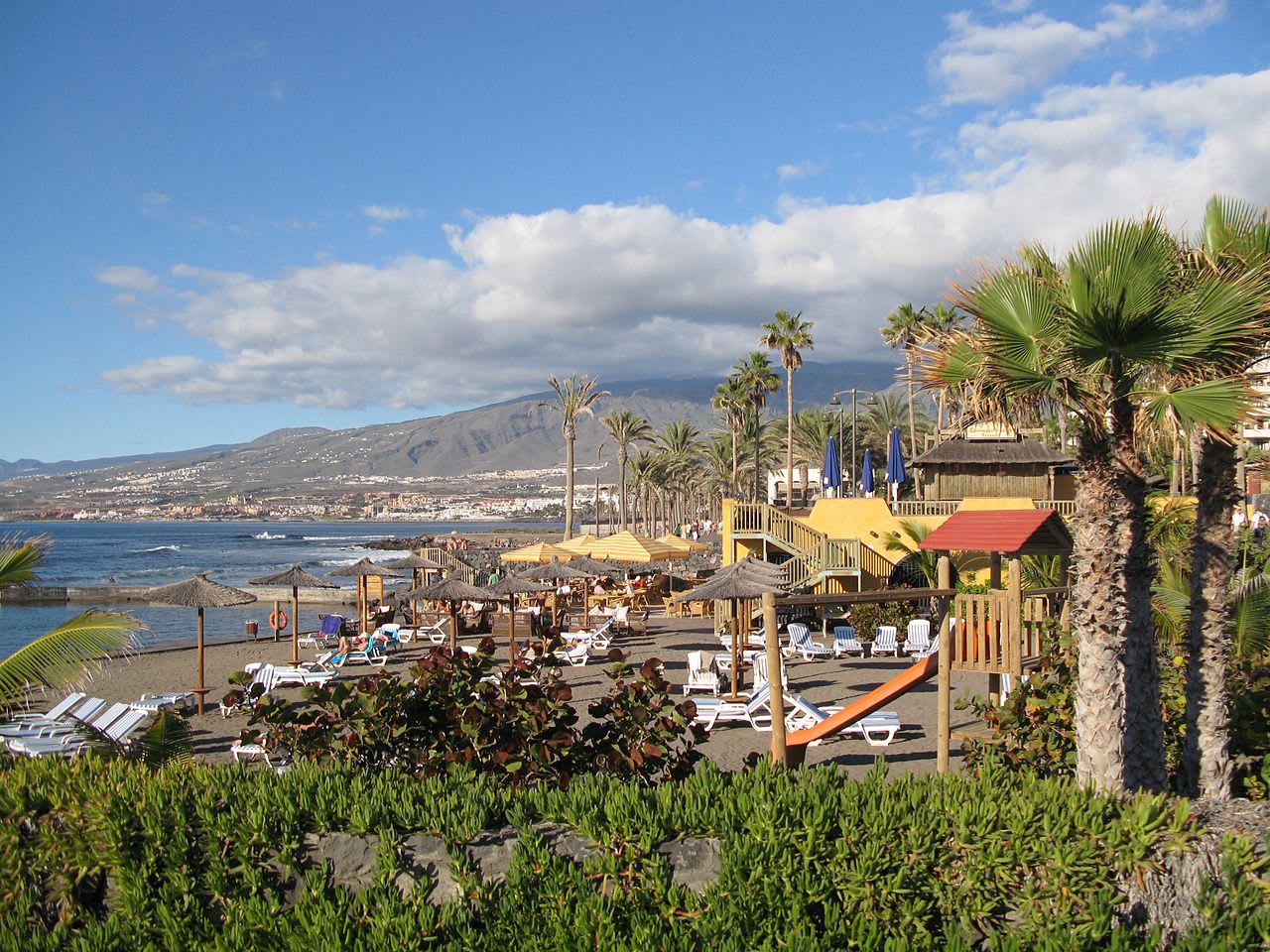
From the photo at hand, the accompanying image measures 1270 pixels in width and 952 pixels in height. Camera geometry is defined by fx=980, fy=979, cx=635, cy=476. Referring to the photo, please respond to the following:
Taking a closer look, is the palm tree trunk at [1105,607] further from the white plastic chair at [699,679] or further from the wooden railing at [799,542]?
the wooden railing at [799,542]

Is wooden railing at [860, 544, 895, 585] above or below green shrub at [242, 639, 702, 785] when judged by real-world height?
below

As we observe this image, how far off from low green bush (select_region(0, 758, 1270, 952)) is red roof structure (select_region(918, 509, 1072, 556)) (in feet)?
23.5

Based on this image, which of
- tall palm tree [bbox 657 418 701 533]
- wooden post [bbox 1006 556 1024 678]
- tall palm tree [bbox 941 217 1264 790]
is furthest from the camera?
tall palm tree [bbox 657 418 701 533]

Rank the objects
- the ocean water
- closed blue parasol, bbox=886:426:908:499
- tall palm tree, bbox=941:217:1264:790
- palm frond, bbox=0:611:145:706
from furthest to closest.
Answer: the ocean water
closed blue parasol, bbox=886:426:908:499
palm frond, bbox=0:611:145:706
tall palm tree, bbox=941:217:1264:790

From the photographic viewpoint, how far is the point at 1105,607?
5730mm

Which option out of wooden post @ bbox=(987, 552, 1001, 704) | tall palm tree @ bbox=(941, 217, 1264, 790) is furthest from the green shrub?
wooden post @ bbox=(987, 552, 1001, 704)

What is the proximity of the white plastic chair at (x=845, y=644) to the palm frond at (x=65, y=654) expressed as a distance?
1584 cm

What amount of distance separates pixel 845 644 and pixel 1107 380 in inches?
575

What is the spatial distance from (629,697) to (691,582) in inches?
1034

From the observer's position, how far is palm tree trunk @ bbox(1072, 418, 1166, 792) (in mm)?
5699

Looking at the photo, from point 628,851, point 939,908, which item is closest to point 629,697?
point 628,851

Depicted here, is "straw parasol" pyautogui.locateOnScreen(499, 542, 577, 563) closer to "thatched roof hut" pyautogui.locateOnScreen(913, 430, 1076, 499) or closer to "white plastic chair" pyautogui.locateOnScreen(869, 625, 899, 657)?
"thatched roof hut" pyautogui.locateOnScreen(913, 430, 1076, 499)

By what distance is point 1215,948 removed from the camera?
11.0 feet

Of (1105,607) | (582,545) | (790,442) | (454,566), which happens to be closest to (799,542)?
(582,545)
